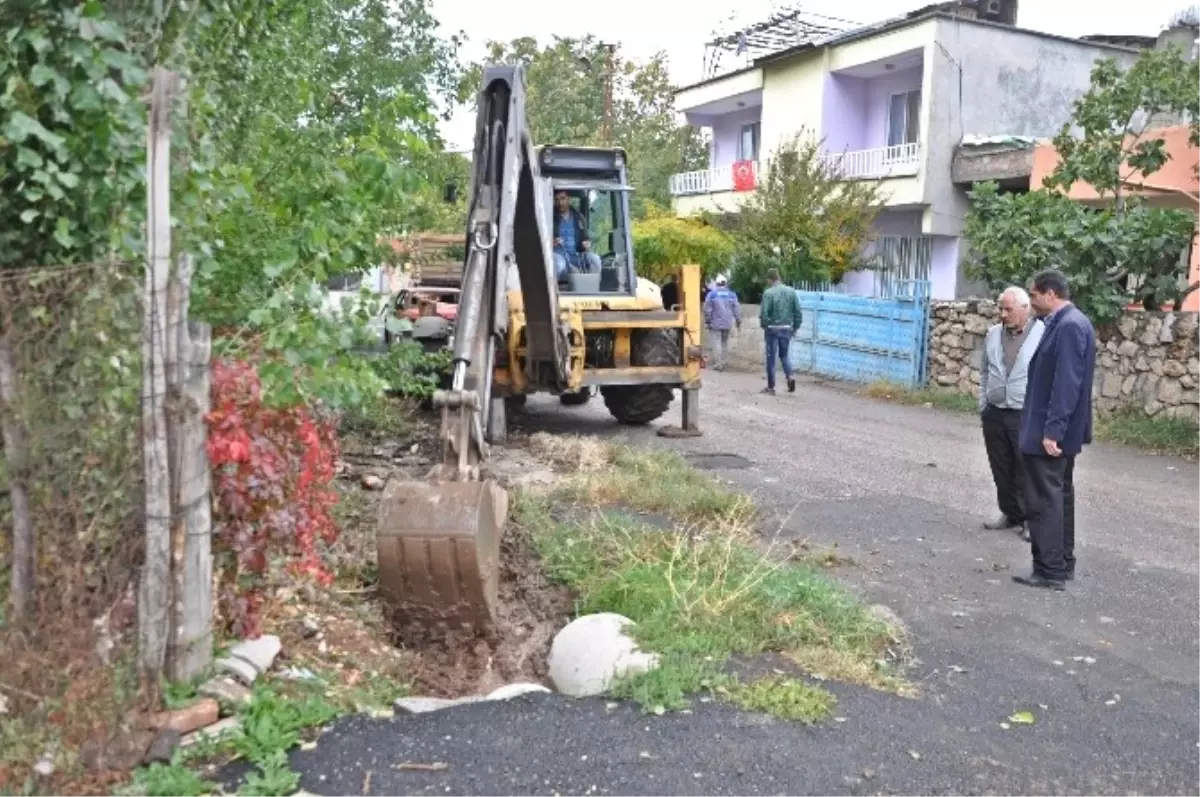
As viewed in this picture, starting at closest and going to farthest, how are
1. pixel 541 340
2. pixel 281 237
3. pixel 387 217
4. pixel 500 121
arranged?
pixel 281 237 → pixel 387 217 → pixel 500 121 → pixel 541 340

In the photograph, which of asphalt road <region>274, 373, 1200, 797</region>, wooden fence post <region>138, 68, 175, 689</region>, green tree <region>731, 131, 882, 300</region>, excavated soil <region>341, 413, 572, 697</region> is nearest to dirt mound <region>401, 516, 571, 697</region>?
excavated soil <region>341, 413, 572, 697</region>

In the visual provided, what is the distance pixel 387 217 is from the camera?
708 cm

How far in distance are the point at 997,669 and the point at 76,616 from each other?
3876mm

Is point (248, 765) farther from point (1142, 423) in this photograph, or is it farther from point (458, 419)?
point (1142, 423)

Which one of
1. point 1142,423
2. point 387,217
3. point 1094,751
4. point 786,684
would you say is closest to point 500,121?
point 387,217

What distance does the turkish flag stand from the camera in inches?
1103

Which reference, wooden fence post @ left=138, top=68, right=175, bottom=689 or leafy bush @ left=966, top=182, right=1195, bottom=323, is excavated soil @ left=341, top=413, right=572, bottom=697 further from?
leafy bush @ left=966, top=182, right=1195, bottom=323

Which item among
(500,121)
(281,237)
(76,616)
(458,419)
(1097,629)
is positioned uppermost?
(500,121)

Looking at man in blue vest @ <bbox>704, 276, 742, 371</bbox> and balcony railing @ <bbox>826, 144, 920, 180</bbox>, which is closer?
man in blue vest @ <bbox>704, 276, 742, 371</bbox>

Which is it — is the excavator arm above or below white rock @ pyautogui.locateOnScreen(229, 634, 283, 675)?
above

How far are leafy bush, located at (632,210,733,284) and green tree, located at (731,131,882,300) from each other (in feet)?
4.37

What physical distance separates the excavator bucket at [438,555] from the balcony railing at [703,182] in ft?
79.6

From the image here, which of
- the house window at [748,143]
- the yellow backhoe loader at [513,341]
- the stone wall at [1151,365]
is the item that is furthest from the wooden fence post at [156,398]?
the house window at [748,143]

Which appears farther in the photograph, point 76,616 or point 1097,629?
point 1097,629
